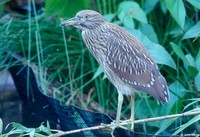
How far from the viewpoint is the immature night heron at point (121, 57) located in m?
3.92

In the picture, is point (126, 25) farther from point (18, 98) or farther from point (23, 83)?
point (18, 98)

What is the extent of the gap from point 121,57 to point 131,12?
0.85 metres

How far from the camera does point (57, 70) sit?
511 centimetres

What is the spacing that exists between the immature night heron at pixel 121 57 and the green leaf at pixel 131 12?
623 mm

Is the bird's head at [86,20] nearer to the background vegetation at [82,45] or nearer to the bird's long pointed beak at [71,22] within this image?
the bird's long pointed beak at [71,22]

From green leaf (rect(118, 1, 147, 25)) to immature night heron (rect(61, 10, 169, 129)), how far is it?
0.62 m

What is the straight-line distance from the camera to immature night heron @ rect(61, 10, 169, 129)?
12.9 feet

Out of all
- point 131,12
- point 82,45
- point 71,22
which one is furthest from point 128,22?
point 71,22

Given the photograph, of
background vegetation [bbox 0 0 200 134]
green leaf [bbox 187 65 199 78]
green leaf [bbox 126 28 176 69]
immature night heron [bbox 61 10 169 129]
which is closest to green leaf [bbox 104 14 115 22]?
background vegetation [bbox 0 0 200 134]

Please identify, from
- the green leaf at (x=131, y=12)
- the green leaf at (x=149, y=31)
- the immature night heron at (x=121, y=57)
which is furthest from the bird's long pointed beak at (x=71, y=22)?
the green leaf at (x=149, y=31)

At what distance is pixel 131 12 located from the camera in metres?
4.82

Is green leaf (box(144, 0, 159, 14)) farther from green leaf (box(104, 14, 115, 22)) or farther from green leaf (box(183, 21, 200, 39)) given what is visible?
green leaf (box(183, 21, 200, 39))

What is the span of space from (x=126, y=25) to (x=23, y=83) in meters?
0.82

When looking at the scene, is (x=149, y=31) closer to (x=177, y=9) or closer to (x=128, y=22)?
(x=128, y=22)
